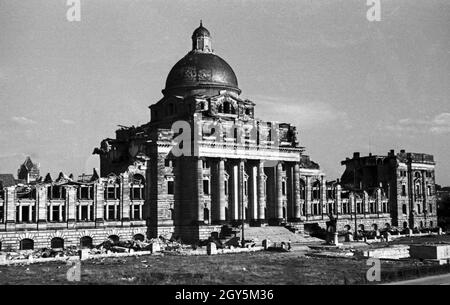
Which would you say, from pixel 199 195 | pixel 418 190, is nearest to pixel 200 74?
pixel 199 195

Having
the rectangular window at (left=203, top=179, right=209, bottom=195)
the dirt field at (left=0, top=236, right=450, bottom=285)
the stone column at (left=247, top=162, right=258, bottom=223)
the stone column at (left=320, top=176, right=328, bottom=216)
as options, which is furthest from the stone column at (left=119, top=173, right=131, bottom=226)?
the stone column at (left=320, top=176, right=328, bottom=216)

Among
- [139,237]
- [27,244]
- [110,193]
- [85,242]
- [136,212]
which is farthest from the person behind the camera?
[136,212]

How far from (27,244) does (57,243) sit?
3388mm

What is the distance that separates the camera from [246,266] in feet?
172

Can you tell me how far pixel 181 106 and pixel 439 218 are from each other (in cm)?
6494

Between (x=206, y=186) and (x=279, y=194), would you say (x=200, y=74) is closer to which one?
(x=206, y=186)

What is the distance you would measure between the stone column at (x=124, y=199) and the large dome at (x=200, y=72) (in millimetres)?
17637

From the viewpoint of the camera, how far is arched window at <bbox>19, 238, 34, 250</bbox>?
65.9 meters

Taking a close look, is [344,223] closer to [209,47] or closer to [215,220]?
[215,220]

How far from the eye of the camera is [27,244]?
218 feet

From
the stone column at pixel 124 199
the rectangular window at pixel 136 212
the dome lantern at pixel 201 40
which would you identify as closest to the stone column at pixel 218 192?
the rectangular window at pixel 136 212

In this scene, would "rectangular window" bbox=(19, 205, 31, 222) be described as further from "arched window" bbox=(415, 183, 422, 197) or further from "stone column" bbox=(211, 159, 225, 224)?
"arched window" bbox=(415, 183, 422, 197)

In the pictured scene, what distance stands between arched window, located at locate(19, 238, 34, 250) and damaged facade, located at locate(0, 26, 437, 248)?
0.34m
